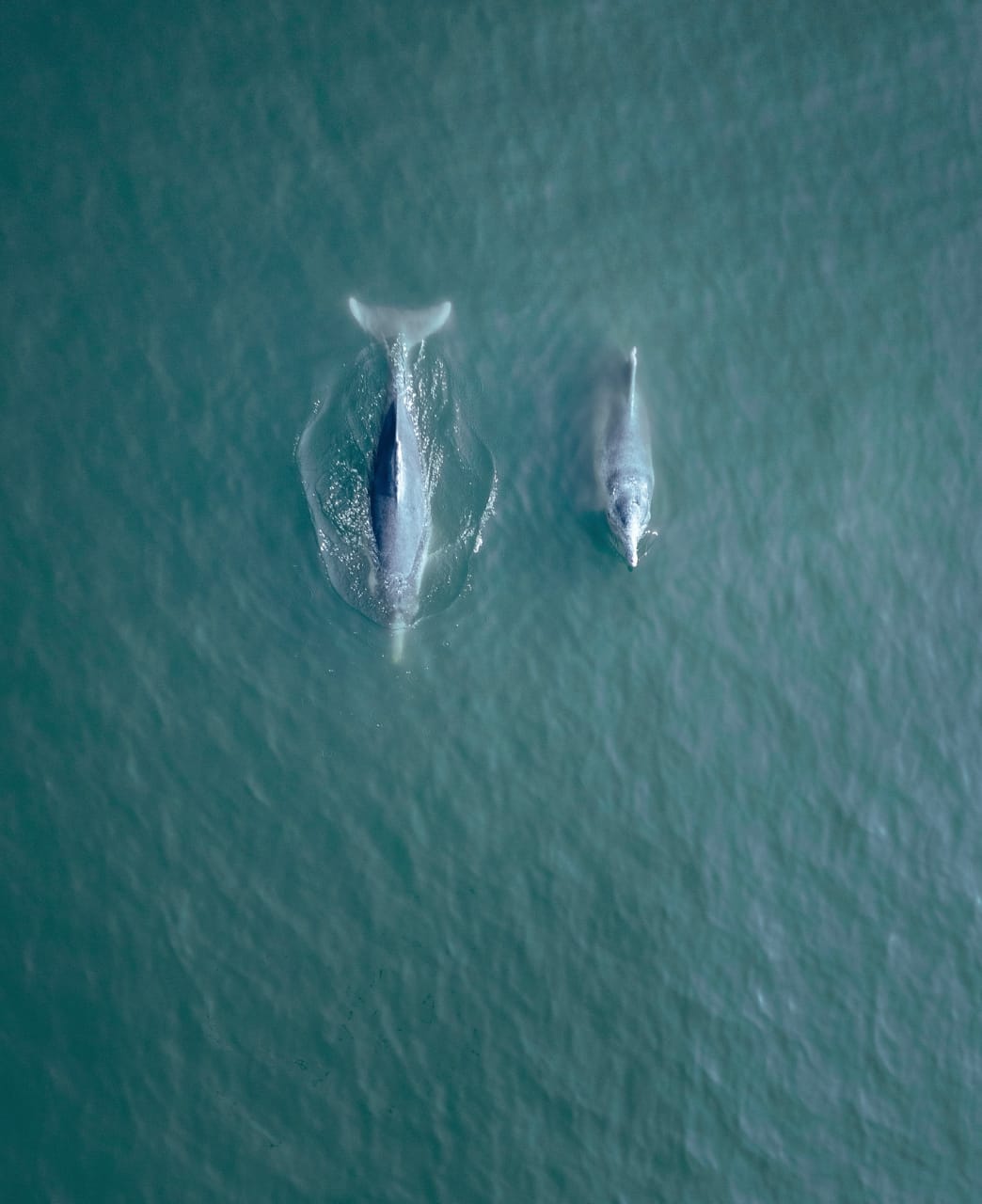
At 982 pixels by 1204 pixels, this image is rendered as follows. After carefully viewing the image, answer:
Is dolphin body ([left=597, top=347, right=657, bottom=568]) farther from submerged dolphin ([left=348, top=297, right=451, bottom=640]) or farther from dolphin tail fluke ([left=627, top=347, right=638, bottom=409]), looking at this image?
submerged dolphin ([left=348, top=297, right=451, bottom=640])

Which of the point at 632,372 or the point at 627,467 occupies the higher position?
the point at 632,372

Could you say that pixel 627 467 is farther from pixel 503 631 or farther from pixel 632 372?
pixel 503 631

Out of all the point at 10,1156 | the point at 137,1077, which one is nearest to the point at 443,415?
the point at 137,1077

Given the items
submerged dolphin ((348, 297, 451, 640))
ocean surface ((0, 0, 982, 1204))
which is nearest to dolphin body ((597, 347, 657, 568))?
ocean surface ((0, 0, 982, 1204))

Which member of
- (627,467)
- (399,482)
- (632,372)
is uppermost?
(632,372)

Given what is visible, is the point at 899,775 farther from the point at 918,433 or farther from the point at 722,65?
the point at 722,65

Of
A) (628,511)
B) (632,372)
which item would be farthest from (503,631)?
(632,372)
